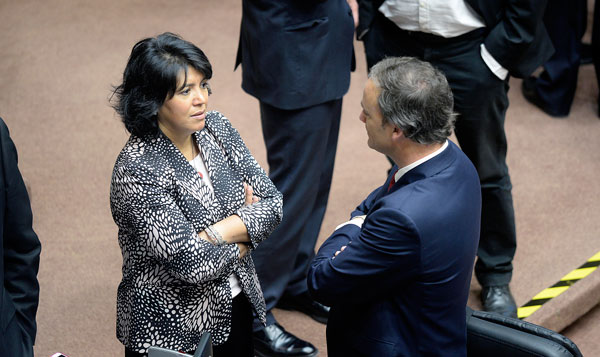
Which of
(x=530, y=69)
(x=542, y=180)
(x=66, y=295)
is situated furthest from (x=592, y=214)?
(x=66, y=295)

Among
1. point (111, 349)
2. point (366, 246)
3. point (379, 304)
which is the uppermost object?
point (366, 246)

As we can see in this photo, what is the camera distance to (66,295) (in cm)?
349

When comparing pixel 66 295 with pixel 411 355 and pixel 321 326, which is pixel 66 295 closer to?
pixel 321 326

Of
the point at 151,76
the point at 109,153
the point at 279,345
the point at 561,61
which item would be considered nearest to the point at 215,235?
the point at 151,76

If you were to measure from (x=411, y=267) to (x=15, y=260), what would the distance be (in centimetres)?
106

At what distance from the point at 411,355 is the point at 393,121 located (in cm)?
65

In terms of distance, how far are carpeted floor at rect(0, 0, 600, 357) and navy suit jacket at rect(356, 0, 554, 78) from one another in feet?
3.57

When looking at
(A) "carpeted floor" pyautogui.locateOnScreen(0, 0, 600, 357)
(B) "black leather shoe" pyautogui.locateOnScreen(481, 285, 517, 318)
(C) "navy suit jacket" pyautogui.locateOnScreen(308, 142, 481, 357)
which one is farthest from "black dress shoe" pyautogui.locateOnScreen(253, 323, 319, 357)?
(C) "navy suit jacket" pyautogui.locateOnScreen(308, 142, 481, 357)

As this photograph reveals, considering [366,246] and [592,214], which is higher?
[366,246]

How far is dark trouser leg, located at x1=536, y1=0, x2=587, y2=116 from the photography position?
16.9ft

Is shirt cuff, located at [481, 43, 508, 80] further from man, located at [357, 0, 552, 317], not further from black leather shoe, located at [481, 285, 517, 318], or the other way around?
A: black leather shoe, located at [481, 285, 517, 318]

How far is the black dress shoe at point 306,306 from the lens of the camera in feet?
11.3

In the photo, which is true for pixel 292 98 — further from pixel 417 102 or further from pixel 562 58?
pixel 562 58

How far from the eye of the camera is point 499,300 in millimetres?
3514
